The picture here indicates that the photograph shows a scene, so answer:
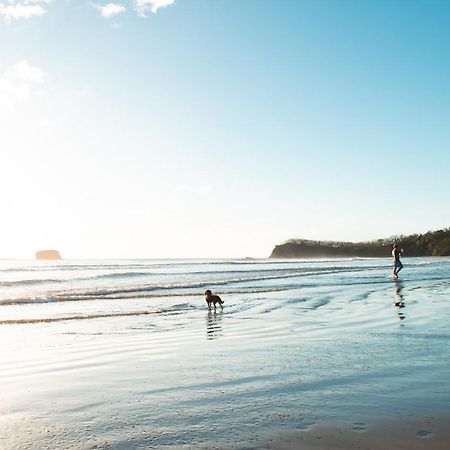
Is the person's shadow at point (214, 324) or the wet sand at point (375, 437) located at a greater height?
the wet sand at point (375, 437)

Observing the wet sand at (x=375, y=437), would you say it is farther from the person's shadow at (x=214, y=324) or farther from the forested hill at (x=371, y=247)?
the forested hill at (x=371, y=247)

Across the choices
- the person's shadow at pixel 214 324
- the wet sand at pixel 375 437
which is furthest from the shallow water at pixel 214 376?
the wet sand at pixel 375 437

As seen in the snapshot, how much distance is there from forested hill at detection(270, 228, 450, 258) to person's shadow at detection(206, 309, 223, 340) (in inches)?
4524

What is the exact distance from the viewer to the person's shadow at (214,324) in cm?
1179

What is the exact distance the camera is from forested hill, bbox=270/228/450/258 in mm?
126688

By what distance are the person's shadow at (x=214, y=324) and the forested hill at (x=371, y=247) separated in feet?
377

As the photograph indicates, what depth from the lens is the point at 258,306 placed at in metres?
19.1

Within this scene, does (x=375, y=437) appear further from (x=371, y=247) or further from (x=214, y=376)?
(x=371, y=247)

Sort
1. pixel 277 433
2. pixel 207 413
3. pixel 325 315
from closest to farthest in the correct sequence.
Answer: pixel 277 433 → pixel 207 413 → pixel 325 315

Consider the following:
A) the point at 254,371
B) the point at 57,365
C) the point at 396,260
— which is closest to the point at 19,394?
the point at 57,365

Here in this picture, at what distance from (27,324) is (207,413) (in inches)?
465

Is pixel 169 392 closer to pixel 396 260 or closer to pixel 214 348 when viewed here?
pixel 214 348

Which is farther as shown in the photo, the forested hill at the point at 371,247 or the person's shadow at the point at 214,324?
the forested hill at the point at 371,247

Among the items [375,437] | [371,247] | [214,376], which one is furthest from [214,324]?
[371,247]
